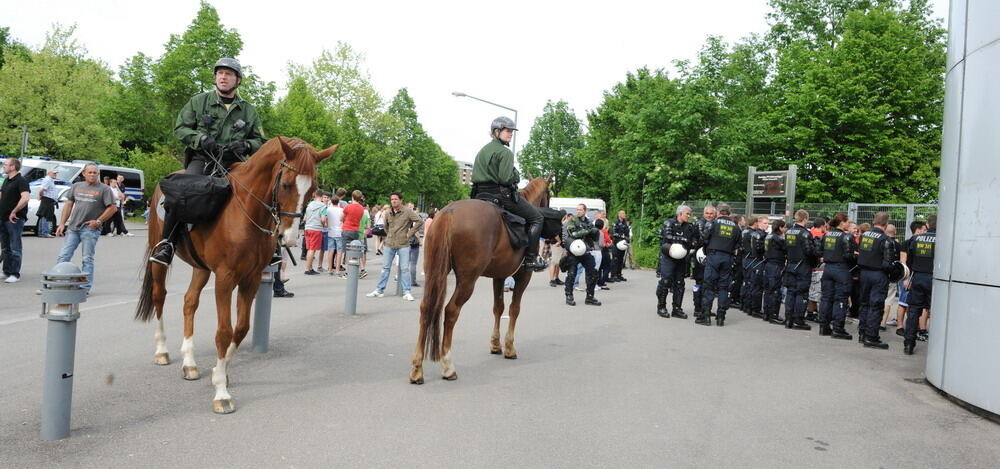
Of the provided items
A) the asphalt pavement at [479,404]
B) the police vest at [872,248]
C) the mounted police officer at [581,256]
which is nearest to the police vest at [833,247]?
the police vest at [872,248]

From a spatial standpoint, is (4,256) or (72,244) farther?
(4,256)

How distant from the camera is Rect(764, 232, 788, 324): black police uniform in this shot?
11.9 metres

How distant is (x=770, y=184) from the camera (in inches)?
828

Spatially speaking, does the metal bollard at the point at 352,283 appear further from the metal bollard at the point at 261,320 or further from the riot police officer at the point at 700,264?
the riot police officer at the point at 700,264

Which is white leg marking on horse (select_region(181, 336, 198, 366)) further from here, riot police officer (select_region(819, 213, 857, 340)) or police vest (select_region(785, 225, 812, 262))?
police vest (select_region(785, 225, 812, 262))

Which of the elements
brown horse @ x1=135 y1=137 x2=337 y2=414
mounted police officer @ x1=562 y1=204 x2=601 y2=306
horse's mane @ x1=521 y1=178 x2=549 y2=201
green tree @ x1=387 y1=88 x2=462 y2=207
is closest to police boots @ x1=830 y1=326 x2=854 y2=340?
mounted police officer @ x1=562 y1=204 x2=601 y2=306

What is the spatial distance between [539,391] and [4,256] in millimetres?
10280

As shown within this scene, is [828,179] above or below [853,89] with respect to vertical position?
below

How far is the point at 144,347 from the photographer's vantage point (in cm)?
683

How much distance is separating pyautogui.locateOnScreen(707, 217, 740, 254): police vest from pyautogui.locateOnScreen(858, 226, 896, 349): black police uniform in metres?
1.91

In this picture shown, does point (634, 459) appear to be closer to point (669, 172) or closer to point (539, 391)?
point (539, 391)

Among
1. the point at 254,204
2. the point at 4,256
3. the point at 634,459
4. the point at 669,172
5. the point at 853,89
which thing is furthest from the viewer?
the point at 853,89

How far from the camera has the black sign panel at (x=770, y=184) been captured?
68.0ft

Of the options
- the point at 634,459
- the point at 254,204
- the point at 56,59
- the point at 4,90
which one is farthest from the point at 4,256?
the point at 56,59
